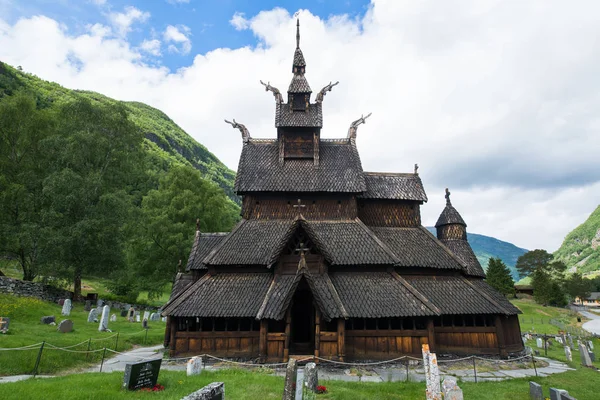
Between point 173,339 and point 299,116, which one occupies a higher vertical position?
point 299,116

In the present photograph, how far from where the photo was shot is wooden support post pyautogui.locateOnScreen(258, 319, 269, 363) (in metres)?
14.6

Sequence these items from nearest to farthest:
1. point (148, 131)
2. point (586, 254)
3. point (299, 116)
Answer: point (299, 116) < point (148, 131) < point (586, 254)

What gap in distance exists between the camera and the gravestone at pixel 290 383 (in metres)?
8.00

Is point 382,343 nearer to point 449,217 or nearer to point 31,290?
point 449,217

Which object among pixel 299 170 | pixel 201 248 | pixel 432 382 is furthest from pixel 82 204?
pixel 432 382

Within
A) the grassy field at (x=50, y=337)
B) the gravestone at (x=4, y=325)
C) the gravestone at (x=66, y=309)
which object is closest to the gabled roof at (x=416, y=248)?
Result: the grassy field at (x=50, y=337)

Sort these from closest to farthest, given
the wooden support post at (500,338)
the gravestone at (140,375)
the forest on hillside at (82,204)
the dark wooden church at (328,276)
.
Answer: the gravestone at (140,375), the dark wooden church at (328,276), the wooden support post at (500,338), the forest on hillside at (82,204)

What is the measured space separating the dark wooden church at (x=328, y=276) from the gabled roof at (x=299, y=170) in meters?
0.09

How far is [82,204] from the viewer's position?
86.8 ft

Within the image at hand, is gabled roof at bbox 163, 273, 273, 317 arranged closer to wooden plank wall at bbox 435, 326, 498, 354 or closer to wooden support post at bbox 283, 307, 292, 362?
wooden support post at bbox 283, 307, 292, 362

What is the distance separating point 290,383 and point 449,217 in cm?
1734

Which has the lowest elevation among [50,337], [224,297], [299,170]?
[50,337]

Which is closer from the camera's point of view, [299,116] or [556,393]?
[556,393]

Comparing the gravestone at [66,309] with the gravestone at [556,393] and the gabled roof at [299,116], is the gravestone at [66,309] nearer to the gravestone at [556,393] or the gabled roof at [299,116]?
the gabled roof at [299,116]
